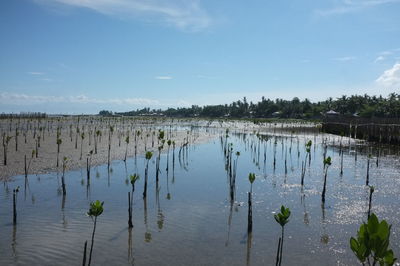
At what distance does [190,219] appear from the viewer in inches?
390

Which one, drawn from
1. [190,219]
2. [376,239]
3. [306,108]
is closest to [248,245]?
[190,219]

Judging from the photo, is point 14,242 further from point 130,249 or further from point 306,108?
point 306,108

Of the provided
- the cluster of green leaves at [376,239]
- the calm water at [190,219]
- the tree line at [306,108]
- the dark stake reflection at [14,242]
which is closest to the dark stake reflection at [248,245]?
the calm water at [190,219]

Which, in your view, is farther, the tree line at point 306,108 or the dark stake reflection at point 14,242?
the tree line at point 306,108

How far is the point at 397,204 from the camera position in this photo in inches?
459

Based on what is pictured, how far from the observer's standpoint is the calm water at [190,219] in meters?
7.51

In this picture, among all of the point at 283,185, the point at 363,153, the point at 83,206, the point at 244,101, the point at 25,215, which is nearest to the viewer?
the point at 25,215

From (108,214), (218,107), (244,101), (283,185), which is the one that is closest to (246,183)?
(283,185)

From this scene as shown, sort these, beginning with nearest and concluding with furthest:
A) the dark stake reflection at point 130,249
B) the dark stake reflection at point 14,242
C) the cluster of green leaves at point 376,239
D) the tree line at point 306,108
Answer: the cluster of green leaves at point 376,239
the dark stake reflection at point 130,249
the dark stake reflection at point 14,242
the tree line at point 306,108

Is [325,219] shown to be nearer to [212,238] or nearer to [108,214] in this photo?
[212,238]

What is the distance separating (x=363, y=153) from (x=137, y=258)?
22.2 meters

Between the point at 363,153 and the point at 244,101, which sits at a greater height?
the point at 244,101

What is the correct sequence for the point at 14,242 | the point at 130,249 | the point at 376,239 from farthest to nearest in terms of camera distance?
the point at 14,242
the point at 130,249
the point at 376,239

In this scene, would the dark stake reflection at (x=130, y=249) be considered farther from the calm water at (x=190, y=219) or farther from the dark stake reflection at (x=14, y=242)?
the dark stake reflection at (x=14, y=242)
